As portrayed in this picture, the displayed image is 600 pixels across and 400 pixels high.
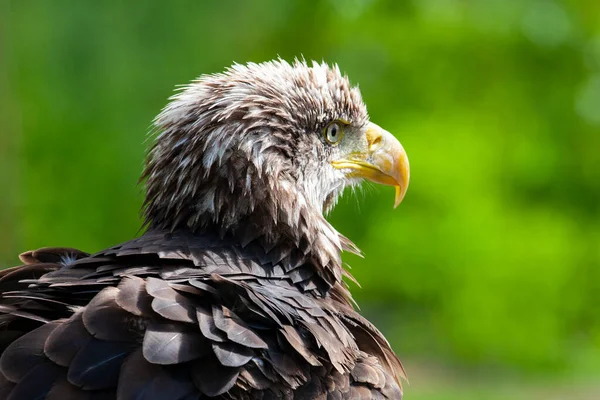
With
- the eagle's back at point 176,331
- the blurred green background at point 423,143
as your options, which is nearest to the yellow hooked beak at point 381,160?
the eagle's back at point 176,331

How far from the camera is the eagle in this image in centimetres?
316

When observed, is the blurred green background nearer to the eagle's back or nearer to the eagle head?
the eagle head

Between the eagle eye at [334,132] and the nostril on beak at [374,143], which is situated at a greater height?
the nostril on beak at [374,143]

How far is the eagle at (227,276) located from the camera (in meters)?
3.16

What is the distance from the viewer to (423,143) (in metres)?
11.5

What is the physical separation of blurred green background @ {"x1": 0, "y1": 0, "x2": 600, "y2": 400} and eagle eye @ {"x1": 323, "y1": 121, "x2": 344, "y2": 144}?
19.4ft

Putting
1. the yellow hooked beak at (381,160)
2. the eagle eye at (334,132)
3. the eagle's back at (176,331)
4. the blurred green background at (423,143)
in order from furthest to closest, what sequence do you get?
the blurred green background at (423,143) < the yellow hooked beak at (381,160) < the eagle eye at (334,132) < the eagle's back at (176,331)

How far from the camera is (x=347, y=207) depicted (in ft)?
37.4

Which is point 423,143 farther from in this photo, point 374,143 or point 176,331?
point 176,331

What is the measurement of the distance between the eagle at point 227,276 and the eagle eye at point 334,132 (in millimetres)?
11

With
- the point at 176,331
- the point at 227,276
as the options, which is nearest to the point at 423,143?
the point at 227,276

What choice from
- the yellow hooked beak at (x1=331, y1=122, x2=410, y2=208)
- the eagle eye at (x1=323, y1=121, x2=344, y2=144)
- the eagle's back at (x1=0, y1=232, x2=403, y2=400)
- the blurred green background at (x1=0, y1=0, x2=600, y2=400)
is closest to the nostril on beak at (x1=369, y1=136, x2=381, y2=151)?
the yellow hooked beak at (x1=331, y1=122, x2=410, y2=208)

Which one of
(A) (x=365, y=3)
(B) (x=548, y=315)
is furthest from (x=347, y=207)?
(B) (x=548, y=315)

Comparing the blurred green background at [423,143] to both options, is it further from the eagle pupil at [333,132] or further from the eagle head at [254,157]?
the eagle head at [254,157]
